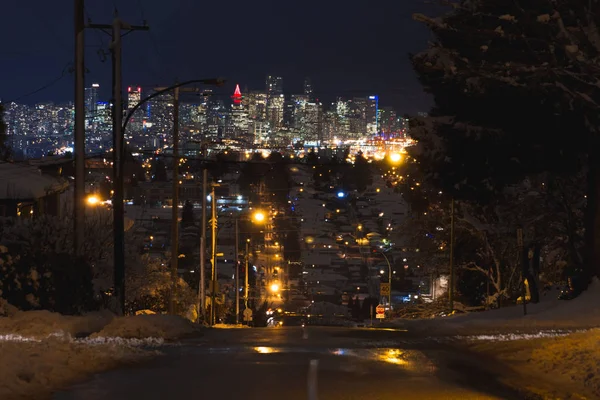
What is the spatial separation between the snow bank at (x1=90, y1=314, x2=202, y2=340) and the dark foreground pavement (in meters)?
1.55

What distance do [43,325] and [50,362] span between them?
5.76m

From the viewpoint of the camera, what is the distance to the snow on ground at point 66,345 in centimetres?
1015

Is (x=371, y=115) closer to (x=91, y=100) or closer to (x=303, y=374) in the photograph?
(x=91, y=100)

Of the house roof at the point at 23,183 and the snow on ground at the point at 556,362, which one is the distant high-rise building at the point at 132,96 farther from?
the snow on ground at the point at 556,362

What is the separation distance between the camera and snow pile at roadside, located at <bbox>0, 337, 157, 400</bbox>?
→ 979 cm

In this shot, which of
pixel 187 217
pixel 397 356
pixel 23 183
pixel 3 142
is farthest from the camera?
pixel 187 217

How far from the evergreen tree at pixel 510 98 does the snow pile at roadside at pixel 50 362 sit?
9.41 meters

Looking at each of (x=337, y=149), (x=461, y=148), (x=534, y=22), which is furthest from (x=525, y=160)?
(x=337, y=149)

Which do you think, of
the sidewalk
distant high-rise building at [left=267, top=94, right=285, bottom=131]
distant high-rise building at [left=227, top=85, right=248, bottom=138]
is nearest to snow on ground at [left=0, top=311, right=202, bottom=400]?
the sidewalk

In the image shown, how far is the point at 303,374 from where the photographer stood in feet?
38.4

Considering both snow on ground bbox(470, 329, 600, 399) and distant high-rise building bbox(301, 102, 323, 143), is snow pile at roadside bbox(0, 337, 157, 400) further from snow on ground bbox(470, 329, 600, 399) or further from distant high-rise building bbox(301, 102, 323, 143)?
distant high-rise building bbox(301, 102, 323, 143)

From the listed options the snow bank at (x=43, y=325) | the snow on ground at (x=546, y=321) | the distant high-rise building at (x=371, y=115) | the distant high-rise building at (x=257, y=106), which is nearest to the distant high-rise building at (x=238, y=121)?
the distant high-rise building at (x=257, y=106)

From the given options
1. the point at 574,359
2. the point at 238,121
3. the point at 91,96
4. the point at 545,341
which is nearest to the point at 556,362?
the point at 574,359

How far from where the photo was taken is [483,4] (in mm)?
19844
